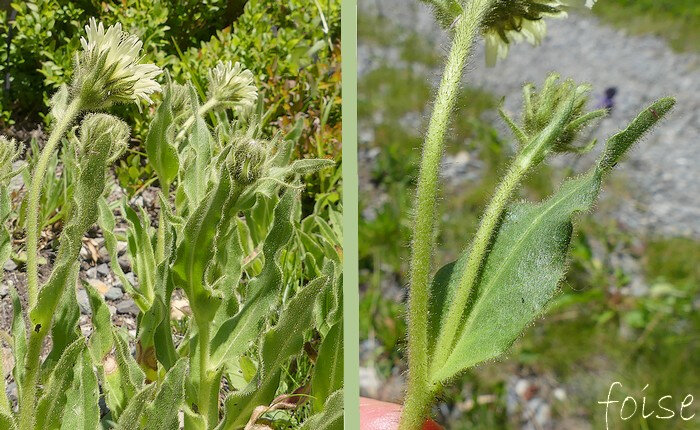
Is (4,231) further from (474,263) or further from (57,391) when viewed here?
(474,263)

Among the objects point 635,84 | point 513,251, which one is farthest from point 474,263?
point 635,84

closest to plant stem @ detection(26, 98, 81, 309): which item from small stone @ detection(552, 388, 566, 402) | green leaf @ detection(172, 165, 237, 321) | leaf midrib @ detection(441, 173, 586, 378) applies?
green leaf @ detection(172, 165, 237, 321)

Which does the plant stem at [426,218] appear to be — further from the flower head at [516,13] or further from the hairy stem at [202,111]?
the hairy stem at [202,111]

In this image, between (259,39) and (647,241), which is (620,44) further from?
(259,39)

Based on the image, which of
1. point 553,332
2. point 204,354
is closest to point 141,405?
point 204,354

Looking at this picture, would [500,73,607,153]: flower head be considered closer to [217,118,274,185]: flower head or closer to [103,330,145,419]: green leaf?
[217,118,274,185]: flower head

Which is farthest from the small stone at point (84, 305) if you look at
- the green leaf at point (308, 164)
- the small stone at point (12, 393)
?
the green leaf at point (308, 164)
